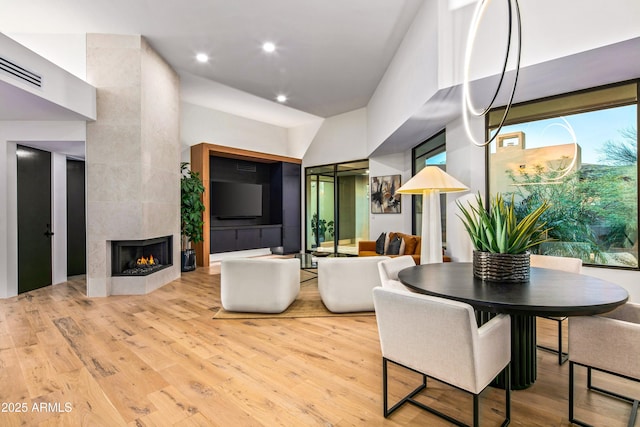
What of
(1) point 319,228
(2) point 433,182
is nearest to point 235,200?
(1) point 319,228

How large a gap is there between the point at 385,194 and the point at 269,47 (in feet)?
13.1

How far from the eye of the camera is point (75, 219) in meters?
5.71

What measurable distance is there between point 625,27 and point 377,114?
4.00 meters

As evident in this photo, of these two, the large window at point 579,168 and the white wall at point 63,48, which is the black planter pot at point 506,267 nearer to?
the large window at point 579,168

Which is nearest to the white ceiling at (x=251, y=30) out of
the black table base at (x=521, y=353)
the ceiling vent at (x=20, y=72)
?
the ceiling vent at (x=20, y=72)

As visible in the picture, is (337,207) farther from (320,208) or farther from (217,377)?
(217,377)

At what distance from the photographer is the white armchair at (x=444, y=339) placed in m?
1.43

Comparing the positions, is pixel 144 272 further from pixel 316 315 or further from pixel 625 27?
pixel 625 27

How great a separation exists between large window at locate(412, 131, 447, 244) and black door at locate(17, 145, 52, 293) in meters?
6.39

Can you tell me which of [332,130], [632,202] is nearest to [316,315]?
[632,202]

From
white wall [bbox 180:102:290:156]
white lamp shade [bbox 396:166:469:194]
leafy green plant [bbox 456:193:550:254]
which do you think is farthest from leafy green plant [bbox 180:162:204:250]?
leafy green plant [bbox 456:193:550:254]

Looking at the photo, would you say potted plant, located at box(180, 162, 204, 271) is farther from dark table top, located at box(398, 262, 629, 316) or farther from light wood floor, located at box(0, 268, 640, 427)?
dark table top, located at box(398, 262, 629, 316)

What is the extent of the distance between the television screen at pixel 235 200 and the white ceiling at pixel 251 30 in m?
2.65

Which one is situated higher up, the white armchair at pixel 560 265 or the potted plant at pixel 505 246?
the potted plant at pixel 505 246
